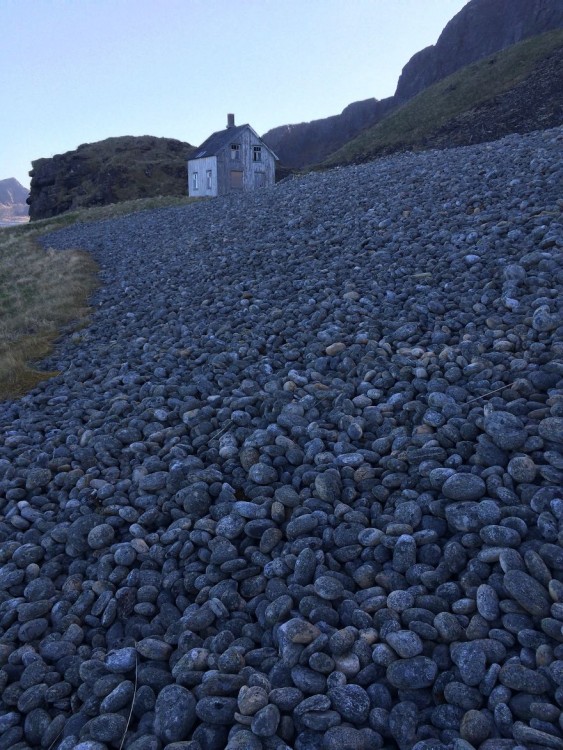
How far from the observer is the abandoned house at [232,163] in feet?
127

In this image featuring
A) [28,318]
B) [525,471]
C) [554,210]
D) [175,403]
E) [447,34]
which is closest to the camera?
[525,471]

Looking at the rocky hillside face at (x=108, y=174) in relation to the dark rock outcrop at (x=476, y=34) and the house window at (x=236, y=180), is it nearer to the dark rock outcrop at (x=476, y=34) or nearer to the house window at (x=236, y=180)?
the house window at (x=236, y=180)

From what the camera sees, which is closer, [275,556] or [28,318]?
[275,556]

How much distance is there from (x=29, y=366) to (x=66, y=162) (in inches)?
2889

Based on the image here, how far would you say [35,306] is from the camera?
40.8 ft

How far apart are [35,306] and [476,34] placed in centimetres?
8735

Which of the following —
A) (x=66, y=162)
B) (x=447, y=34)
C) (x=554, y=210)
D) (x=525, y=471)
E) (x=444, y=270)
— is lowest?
(x=525, y=471)

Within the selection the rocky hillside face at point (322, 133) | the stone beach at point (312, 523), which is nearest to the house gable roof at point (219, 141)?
the stone beach at point (312, 523)

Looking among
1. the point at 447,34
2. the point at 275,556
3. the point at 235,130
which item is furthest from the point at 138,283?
the point at 447,34

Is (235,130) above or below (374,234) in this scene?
above

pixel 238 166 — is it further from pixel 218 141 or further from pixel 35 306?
pixel 35 306

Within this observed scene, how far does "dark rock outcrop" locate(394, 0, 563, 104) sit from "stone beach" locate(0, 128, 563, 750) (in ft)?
248

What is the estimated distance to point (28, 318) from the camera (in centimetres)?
1119

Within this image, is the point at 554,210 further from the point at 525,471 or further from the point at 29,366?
the point at 29,366
